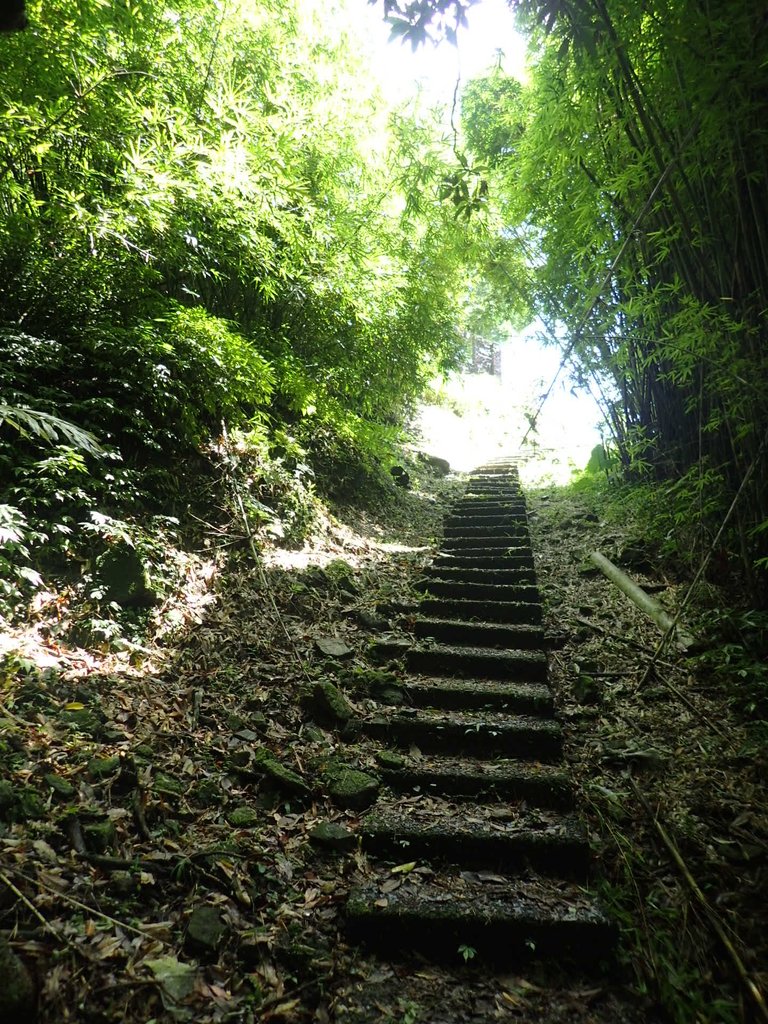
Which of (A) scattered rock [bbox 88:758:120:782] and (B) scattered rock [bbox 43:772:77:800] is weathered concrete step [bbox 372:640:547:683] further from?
(B) scattered rock [bbox 43:772:77:800]

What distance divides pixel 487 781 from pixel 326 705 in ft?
3.07

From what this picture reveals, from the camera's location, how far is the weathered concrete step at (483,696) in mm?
2904

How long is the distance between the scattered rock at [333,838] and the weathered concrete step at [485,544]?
3244 mm

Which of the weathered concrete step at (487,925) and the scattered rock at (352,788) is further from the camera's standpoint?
the scattered rock at (352,788)

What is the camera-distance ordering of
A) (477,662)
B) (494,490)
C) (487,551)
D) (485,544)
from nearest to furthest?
(477,662) → (487,551) → (485,544) → (494,490)

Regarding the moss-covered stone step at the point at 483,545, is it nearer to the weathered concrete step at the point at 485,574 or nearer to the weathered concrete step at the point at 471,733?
the weathered concrete step at the point at 485,574

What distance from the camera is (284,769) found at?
2.40 m

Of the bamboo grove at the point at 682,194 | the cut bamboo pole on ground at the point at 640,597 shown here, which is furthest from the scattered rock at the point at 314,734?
the bamboo grove at the point at 682,194

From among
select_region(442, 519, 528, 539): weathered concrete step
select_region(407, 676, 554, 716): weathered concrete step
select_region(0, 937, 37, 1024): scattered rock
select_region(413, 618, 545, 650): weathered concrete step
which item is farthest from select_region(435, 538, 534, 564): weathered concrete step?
select_region(0, 937, 37, 1024): scattered rock

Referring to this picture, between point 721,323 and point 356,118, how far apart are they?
4101 millimetres

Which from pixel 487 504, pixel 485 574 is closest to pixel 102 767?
pixel 485 574

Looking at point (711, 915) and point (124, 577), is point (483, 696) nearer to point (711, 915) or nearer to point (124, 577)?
point (711, 915)

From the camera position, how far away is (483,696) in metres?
2.98

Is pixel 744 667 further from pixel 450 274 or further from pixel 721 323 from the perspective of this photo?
pixel 450 274
